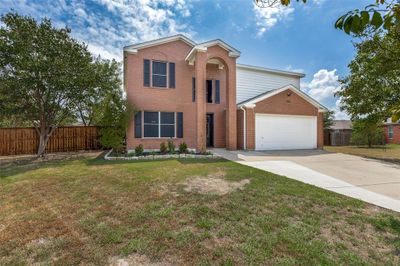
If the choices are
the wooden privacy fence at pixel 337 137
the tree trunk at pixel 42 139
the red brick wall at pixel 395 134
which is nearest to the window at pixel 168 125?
the tree trunk at pixel 42 139

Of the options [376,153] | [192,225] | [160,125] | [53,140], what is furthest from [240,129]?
[53,140]

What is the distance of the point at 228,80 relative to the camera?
536 inches

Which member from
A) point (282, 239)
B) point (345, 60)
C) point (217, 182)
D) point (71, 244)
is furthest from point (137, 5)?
point (345, 60)

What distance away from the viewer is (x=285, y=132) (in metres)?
14.9

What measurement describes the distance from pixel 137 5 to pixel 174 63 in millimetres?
4322

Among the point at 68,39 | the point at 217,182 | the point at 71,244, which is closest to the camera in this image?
the point at 71,244

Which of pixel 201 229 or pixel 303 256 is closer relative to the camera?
pixel 303 256

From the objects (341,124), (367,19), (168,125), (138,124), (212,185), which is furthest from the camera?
(341,124)

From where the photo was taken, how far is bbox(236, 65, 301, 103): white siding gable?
16.1 metres

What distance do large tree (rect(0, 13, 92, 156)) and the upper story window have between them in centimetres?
347

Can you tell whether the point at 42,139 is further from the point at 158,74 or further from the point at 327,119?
the point at 327,119

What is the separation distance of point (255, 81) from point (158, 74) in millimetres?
7789

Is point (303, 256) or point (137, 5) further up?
point (137, 5)

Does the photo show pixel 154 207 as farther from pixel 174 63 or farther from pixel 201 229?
pixel 174 63
